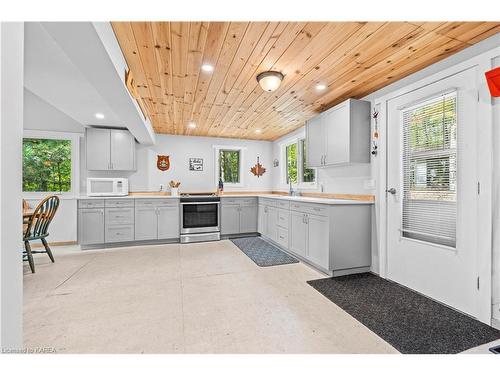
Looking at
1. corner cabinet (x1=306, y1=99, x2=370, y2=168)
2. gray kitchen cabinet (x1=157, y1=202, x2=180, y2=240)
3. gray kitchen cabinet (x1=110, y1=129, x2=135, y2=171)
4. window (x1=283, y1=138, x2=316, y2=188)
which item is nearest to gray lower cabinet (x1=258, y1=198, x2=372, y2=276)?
corner cabinet (x1=306, y1=99, x2=370, y2=168)

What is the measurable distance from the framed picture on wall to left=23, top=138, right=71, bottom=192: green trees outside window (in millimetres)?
2292

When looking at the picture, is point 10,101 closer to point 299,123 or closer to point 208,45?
point 208,45

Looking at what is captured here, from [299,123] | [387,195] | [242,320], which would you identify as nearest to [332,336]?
[242,320]

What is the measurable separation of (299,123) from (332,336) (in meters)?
3.64

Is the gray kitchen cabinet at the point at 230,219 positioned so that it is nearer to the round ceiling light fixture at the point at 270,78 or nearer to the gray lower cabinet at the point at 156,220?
the gray lower cabinet at the point at 156,220

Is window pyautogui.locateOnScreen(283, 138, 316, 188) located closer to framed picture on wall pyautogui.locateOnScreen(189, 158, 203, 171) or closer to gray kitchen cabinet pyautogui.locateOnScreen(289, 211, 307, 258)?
gray kitchen cabinet pyautogui.locateOnScreen(289, 211, 307, 258)

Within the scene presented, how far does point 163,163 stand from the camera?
521cm

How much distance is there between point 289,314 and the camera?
2004 mm

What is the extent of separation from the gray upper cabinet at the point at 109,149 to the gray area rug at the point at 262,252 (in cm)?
267

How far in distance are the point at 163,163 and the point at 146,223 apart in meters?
1.44

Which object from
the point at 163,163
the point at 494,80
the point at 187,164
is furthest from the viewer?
the point at 187,164

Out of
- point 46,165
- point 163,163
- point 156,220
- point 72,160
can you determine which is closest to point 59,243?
point 46,165

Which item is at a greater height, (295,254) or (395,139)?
(395,139)

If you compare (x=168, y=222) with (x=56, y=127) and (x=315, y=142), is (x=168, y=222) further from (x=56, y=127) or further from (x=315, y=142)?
(x=315, y=142)
